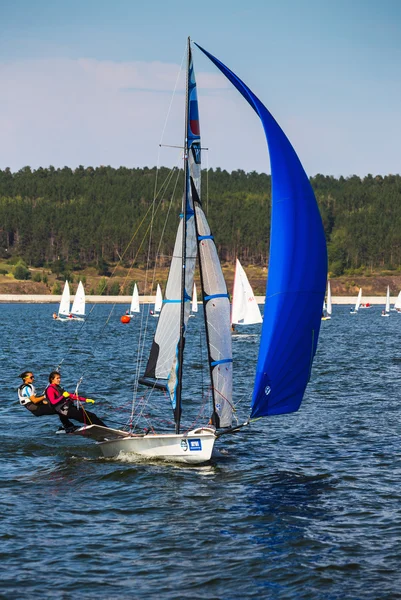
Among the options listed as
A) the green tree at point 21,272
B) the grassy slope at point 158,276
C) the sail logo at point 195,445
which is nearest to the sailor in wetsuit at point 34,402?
the sail logo at point 195,445

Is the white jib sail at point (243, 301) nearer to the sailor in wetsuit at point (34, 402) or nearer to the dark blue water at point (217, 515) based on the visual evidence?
the dark blue water at point (217, 515)

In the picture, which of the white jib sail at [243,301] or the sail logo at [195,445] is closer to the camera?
the sail logo at [195,445]

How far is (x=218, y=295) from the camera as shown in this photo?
1941cm

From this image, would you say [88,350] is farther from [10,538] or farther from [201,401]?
[10,538]

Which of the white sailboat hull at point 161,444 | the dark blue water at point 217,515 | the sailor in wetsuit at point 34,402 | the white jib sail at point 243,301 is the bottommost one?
the dark blue water at point 217,515

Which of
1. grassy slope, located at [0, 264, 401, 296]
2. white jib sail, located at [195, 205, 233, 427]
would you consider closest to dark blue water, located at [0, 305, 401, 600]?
white jib sail, located at [195, 205, 233, 427]

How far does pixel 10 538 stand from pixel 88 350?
42.2 m

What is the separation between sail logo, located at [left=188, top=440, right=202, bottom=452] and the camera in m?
19.5

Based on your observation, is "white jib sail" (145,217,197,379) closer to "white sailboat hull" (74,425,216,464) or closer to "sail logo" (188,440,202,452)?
"white sailboat hull" (74,425,216,464)

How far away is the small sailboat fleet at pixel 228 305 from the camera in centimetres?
1784

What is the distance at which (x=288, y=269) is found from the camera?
18.0 metres

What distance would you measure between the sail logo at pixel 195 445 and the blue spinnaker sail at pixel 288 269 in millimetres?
1704

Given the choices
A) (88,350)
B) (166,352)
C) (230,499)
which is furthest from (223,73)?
(88,350)

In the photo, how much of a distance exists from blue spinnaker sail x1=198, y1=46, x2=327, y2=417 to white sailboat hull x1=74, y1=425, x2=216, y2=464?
5.39 feet
